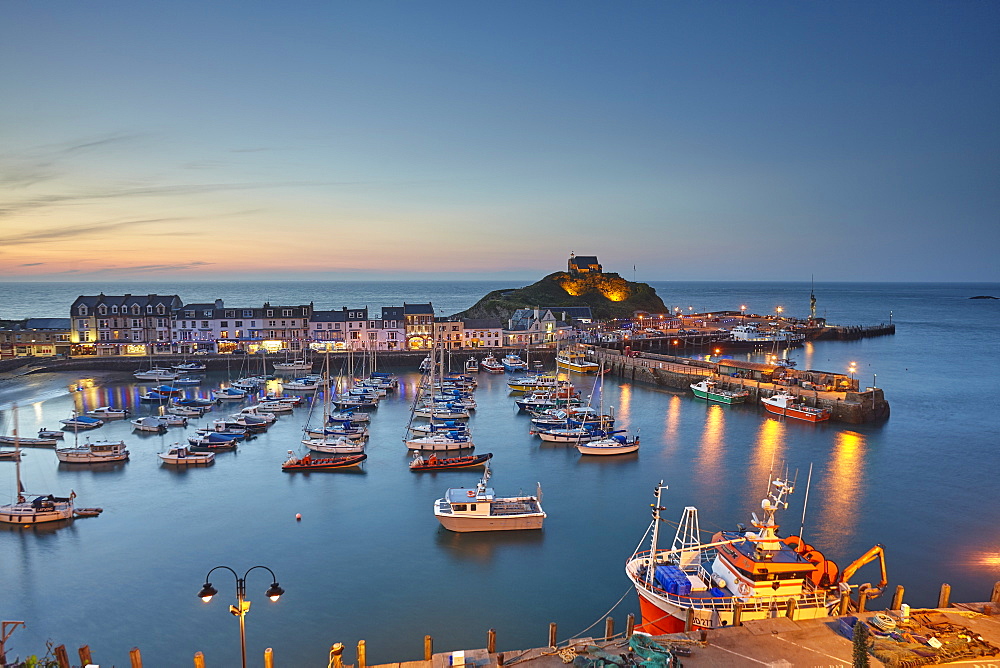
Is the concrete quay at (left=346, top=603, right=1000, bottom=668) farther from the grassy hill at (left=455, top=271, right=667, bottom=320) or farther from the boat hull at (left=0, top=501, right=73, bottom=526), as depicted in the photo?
the grassy hill at (left=455, top=271, right=667, bottom=320)

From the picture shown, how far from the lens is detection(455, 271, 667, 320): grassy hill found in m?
117

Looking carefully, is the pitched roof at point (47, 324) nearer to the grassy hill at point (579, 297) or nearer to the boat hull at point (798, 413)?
the grassy hill at point (579, 297)

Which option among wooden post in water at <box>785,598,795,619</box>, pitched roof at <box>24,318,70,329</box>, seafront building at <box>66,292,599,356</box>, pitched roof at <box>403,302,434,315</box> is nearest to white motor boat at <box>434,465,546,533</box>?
wooden post in water at <box>785,598,795,619</box>

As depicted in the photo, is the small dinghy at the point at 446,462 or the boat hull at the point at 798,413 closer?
the small dinghy at the point at 446,462

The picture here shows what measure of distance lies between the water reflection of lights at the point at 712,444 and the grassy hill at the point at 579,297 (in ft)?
216

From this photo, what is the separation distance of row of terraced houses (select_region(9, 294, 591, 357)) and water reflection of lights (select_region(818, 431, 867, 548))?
46.6 metres

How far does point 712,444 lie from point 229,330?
58.3 m

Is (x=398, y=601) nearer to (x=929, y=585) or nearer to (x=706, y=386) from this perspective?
(x=929, y=585)

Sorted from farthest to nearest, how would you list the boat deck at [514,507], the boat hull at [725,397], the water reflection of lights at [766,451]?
the boat hull at [725,397] → the water reflection of lights at [766,451] → the boat deck at [514,507]

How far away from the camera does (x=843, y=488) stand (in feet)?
102

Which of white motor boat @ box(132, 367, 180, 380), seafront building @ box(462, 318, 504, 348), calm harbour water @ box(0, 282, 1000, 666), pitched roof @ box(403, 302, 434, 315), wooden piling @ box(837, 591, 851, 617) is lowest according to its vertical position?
calm harbour water @ box(0, 282, 1000, 666)

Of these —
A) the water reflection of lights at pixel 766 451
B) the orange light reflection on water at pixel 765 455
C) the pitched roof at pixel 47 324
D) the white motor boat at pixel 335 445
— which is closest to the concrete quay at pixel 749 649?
the orange light reflection on water at pixel 765 455

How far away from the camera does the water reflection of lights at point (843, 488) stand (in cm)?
2581

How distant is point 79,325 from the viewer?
7031cm
